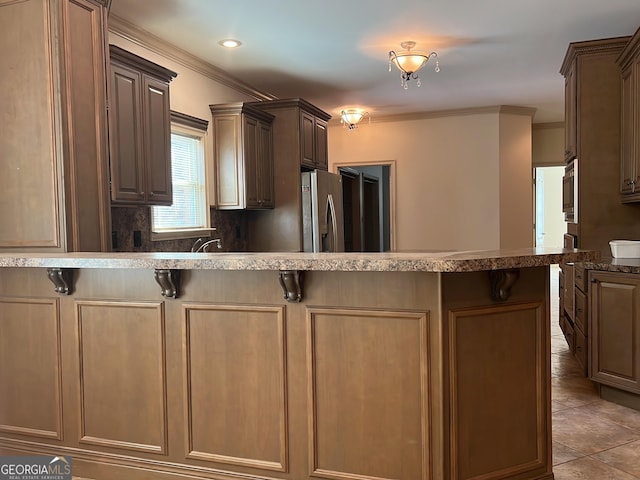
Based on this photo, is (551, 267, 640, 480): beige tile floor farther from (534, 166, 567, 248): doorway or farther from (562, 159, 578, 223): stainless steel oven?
(534, 166, 567, 248): doorway

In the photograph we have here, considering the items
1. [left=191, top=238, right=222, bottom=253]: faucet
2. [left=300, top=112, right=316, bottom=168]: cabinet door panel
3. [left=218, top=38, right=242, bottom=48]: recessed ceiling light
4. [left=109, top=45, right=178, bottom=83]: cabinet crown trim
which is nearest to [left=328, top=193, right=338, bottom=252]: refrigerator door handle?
[left=300, top=112, right=316, bottom=168]: cabinet door panel

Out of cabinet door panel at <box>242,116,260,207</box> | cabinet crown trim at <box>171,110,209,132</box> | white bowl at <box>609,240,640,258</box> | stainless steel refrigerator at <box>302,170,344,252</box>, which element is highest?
cabinet crown trim at <box>171,110,209,132</box>

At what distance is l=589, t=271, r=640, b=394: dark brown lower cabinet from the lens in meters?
3.39

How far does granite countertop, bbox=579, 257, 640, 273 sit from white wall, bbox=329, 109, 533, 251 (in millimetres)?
3703

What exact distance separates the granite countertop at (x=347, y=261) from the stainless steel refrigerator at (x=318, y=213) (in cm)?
317

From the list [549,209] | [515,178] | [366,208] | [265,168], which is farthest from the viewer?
[549,209]

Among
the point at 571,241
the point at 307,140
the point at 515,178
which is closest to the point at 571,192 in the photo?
the point at 571,241

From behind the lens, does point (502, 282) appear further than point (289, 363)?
No

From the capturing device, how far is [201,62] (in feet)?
15.9

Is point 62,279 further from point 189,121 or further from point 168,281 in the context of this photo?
point 189,121

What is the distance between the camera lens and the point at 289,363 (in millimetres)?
2338

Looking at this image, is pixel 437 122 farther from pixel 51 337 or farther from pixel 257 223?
pixel 51 337

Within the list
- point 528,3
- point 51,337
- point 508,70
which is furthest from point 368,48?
point 51,337

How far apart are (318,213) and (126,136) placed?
250 cm
